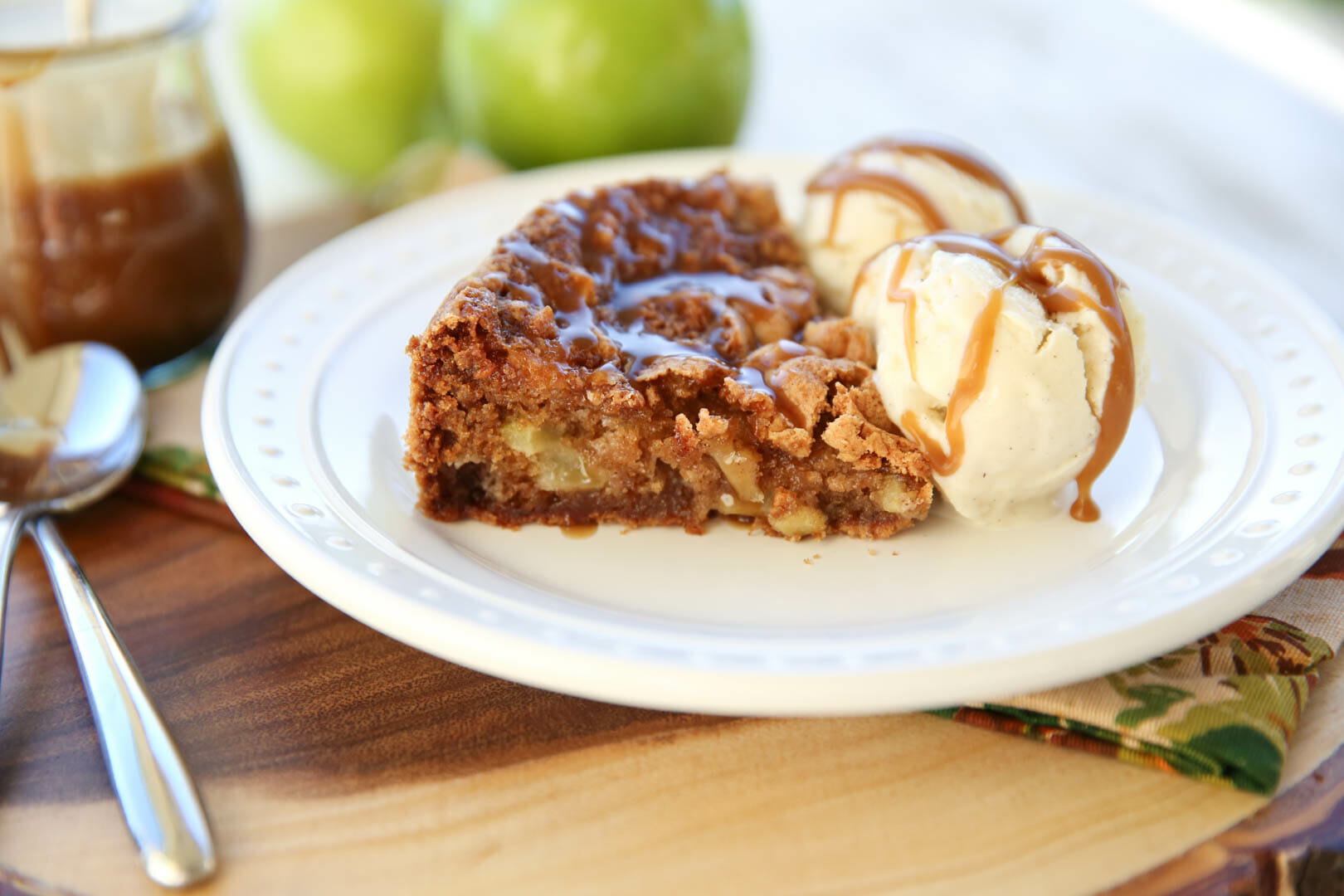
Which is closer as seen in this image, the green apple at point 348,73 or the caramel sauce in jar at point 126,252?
the caramel sauce in jar at point 126,252

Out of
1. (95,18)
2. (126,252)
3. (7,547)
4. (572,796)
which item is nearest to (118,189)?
(126,252)

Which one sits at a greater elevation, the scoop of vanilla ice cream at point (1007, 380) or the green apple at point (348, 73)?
the scoop of vanilla ice cream at point (1007, 380)

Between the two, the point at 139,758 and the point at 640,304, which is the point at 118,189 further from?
the point at 139,758

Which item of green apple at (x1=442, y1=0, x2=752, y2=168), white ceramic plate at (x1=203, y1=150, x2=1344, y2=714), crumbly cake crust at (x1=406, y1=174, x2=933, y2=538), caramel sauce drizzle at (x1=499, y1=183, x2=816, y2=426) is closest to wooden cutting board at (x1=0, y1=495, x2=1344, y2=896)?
white ceramic plate at (x1=203, y1=150, x2=1344, y2=714)

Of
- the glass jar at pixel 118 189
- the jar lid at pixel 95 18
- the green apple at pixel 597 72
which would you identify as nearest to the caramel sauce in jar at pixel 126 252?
the glass jar at pixel 118 189

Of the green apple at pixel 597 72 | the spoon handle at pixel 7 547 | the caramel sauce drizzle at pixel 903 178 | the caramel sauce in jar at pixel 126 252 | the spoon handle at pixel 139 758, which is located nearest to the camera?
the spoon handle at pixel 139 758

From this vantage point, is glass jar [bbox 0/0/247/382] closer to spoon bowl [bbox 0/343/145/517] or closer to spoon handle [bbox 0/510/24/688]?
spoon bowl [bbox 0/343/145/517]

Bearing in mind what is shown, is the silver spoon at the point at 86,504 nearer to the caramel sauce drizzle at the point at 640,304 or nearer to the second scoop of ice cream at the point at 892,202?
the caramel sauce drizzle at the point at 640,304
